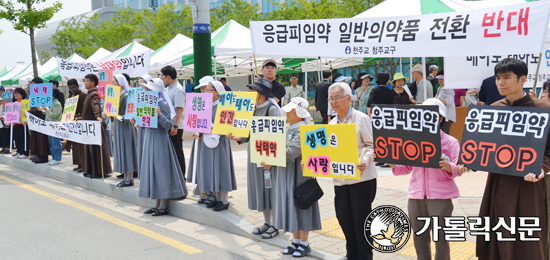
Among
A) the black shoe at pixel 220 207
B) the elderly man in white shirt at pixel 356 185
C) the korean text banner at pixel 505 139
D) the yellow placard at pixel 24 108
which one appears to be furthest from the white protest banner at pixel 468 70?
the yellow placard at pixel 24 108

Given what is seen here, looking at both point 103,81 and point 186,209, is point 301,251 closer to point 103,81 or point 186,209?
point 186,209

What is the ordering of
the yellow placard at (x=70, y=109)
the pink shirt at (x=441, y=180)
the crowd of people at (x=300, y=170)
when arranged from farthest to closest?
the yellow placard at (x=70, y=109) → the pink shirt at (x=441, y=180) → the crowd of people at (x=300, y=170)

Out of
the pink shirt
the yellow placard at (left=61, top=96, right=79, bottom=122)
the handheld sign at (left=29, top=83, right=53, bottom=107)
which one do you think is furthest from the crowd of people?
the handheld sign at (left=29, top=83, right=53, bottom=107)

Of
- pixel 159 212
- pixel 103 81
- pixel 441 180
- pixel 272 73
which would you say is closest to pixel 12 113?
pixel 103 81

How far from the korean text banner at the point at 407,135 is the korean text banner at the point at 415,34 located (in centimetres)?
104

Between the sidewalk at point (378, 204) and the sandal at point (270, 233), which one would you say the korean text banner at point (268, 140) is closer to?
the sandal at point (270, 233)

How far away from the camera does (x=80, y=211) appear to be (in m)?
7.14

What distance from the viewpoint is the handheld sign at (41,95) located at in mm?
10617

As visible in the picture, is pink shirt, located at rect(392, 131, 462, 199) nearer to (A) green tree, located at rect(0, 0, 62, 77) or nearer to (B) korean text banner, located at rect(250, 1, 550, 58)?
(B) korean text banner, located at rect(250, 1, 550, 58)

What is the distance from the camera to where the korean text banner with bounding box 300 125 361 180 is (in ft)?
13.3

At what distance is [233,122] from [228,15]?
85.2 feet

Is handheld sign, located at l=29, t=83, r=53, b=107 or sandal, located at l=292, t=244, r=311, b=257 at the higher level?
handheld sign, located at l=29, t=83, r=53, b=107

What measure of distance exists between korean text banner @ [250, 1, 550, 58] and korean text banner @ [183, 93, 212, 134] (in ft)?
3.90

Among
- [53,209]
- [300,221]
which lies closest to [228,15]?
[53,209]
